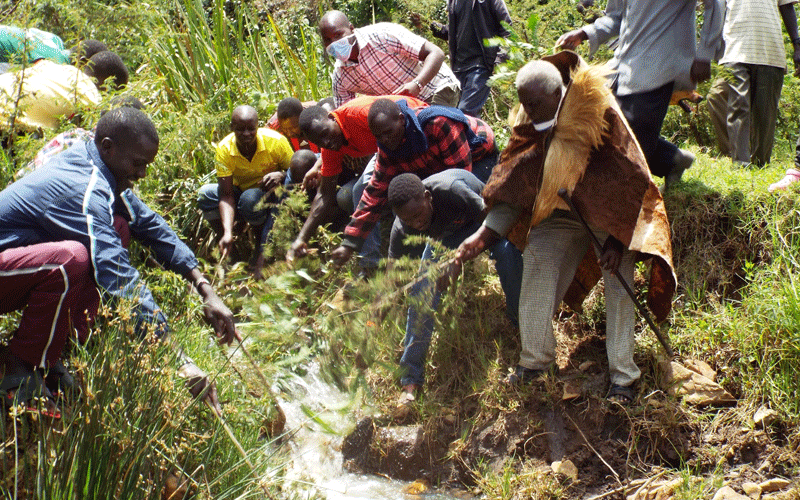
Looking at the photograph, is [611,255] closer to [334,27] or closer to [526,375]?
[526,375]

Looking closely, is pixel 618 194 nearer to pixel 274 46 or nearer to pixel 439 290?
pixel 439 290

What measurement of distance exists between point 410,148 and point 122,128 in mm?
1695

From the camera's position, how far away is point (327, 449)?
4.49m

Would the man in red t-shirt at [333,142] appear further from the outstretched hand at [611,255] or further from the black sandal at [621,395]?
the black sandal at [621,395]

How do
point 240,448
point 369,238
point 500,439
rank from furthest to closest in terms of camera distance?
point 369,238, point 500,439, point 240,448

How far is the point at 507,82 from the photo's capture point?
5129 mm

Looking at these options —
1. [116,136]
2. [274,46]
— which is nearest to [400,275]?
[116,136]

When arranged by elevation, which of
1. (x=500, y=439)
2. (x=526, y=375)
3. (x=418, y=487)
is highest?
(x=526, y=375)

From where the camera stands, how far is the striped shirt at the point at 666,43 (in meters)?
4.03

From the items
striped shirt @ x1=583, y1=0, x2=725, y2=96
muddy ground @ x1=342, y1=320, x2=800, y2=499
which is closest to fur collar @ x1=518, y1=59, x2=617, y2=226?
striped shirt @ x1=583, y1=0, x2=725, y2=96

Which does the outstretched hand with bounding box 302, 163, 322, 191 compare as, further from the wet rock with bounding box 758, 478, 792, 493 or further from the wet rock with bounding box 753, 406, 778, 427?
the wet rock with bounding box 758, 478, 792, 493

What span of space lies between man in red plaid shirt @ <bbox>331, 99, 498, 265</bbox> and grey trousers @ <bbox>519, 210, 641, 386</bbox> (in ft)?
2.74

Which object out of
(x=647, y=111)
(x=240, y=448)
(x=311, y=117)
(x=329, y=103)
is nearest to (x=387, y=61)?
(x=329, y=103)

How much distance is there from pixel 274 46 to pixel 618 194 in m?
5.51
